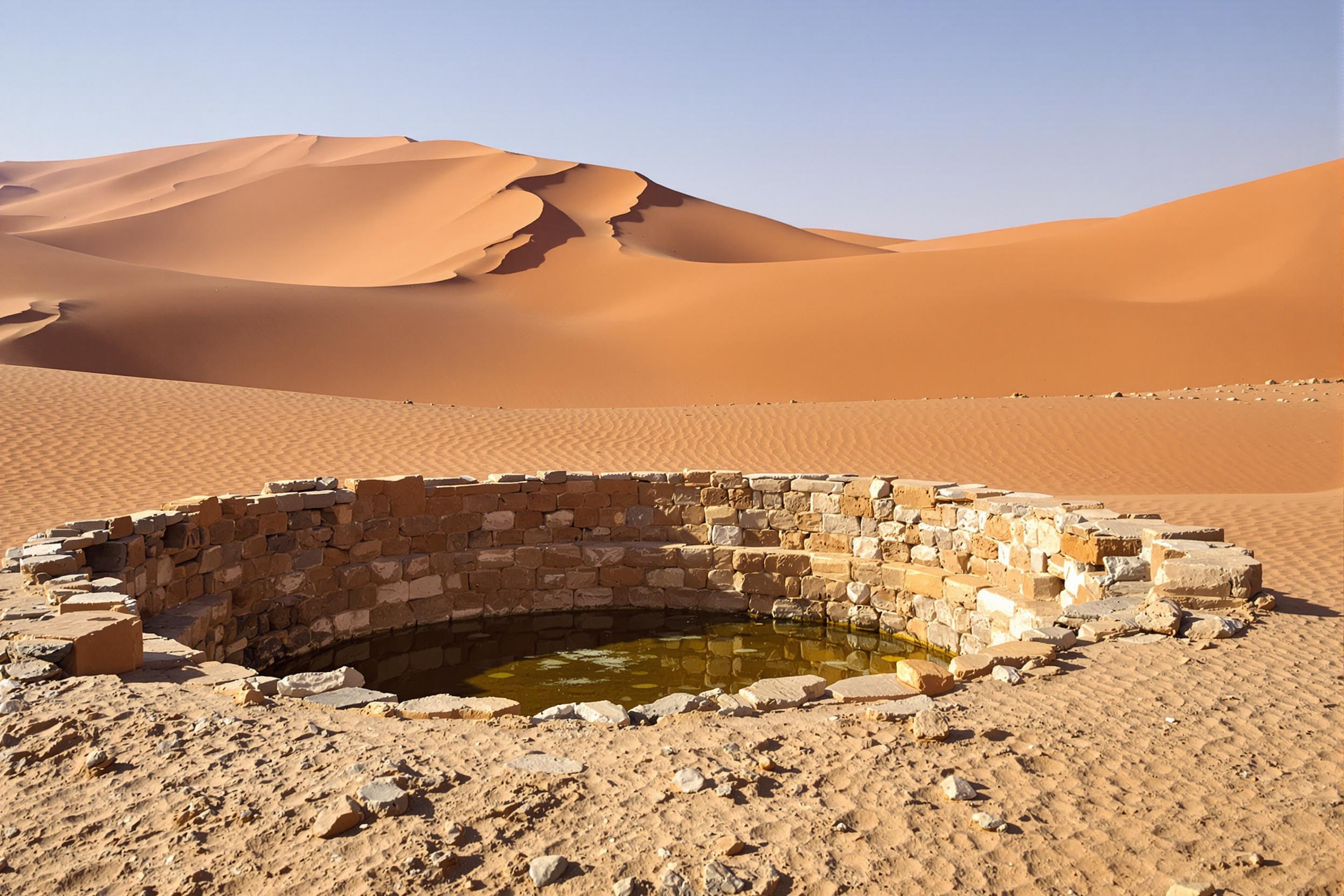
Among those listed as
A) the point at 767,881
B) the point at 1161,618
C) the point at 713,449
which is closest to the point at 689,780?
the point at 767,881

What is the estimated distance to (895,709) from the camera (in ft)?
15.2

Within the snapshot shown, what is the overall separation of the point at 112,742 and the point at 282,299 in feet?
115

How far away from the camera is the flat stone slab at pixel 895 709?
459 centimetres

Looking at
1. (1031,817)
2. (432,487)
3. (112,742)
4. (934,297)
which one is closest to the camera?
(1031,817)

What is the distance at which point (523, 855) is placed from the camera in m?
3.34

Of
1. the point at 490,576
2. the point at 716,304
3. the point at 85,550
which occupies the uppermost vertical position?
the point at 716,304

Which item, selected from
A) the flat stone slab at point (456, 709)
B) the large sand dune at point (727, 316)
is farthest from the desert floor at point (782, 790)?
the large sand dune at point (727, 316)

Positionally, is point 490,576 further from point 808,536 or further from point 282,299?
point 282,299

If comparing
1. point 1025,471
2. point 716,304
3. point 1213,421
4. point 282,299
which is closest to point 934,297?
point 716,304

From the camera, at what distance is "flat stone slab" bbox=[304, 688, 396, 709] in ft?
15.7

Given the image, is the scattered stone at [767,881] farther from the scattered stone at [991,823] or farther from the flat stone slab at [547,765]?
the flat stone slab at [547,765]

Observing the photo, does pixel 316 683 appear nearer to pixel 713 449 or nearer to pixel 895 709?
pixel 895 709

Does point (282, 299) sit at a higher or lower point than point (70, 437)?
higher

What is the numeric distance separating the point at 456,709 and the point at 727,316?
31.7 meters
